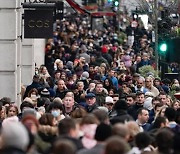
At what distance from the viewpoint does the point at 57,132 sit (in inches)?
664

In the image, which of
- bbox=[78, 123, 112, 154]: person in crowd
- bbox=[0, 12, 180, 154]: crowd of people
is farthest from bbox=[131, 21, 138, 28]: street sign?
bbox=[78, 123, 112, 154]: person in crowd

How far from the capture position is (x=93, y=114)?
17391 mm

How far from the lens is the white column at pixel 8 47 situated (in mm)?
27000

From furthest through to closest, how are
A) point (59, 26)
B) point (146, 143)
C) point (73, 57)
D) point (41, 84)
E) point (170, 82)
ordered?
1. point (59, 26)
2. point (73, 57)
3. point (170, 82)
4. point (41, 84)
5. point (146, 143)

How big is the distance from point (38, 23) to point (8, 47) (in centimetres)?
111

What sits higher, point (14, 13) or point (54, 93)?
point (14, 13)

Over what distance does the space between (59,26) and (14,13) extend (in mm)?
38069

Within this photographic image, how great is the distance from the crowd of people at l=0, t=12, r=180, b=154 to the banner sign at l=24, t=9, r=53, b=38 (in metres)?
1.27

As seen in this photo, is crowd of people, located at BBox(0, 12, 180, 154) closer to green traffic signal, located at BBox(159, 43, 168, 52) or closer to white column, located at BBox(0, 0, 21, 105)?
white column, located at BBox(0, 0, 21, 105)

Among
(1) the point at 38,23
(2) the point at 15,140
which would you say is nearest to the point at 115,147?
(2) the point at 15,140

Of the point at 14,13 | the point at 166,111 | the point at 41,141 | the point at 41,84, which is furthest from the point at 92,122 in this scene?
the point at 41,84

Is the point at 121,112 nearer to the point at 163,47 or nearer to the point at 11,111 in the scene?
the point at 11,111

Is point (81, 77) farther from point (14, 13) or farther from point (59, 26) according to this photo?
point (59, 26)

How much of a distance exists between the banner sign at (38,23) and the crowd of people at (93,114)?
1.27 meters
